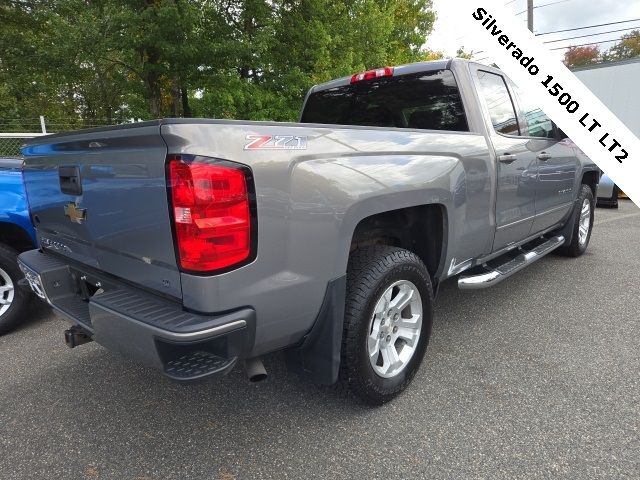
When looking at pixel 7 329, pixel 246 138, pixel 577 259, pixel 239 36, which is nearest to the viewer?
pixel 246 138

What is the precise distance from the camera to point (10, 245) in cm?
350

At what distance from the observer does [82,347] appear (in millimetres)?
3137

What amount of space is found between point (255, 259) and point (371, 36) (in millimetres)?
11793

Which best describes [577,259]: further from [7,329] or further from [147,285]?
[7,329]

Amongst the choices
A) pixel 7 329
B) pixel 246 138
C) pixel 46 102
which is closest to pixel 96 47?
pixel 7 329

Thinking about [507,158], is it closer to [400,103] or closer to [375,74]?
[400,103]

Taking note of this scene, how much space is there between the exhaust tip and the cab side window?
120 inches

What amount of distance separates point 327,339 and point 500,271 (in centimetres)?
186

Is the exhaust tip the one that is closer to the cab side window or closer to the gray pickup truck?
the gray pickup truck

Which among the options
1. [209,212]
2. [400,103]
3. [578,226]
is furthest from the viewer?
[578,226]

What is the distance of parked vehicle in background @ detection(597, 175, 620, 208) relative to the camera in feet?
28.7

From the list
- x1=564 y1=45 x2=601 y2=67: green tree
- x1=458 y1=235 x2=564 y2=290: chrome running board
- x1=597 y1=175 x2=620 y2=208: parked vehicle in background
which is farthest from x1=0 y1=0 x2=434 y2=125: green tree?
x1=564 y1=45 x2=601 y2=67: green tree

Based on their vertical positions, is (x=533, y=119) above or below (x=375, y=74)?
below

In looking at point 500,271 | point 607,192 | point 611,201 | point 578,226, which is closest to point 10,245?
point 500,271
